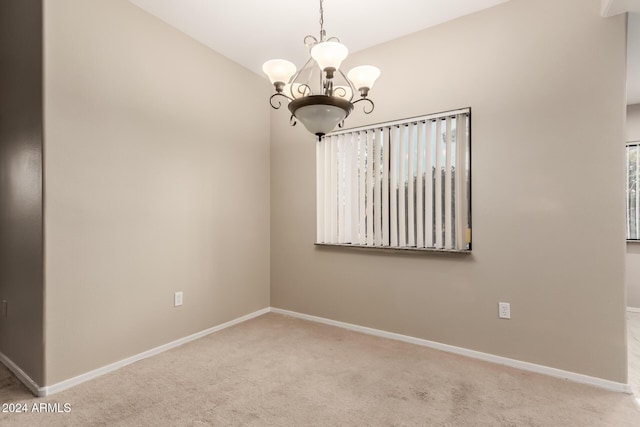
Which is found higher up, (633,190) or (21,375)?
(633,190)

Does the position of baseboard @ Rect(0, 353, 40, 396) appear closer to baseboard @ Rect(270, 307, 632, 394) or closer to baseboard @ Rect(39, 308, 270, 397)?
baseboard @ Rect(39, 308, 270, 397)

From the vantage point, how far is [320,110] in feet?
5.36

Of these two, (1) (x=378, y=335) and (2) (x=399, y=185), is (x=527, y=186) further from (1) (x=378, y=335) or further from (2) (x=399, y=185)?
(1) (x=378, y=335)

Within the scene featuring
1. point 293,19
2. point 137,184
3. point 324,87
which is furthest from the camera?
point 293,19

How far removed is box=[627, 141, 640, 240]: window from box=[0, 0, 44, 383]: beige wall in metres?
5.68

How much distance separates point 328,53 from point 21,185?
2.23 meters

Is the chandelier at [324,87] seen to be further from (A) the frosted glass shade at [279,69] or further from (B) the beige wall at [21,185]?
(B) the beige wall at [21,185]

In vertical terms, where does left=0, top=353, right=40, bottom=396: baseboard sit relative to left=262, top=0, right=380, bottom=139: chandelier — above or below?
below

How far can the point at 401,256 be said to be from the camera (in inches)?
112

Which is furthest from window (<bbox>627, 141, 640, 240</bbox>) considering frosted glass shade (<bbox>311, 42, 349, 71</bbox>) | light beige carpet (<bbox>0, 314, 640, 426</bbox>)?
frosted glass shade (<bbox>311, 42, 349, 71</bbox>)

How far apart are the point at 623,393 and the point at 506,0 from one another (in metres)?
2.78

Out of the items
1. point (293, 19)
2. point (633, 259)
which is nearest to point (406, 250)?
point (293, 19)

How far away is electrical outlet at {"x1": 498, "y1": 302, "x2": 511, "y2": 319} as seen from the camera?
2.39 metres

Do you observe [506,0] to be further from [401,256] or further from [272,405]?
[272,405]
